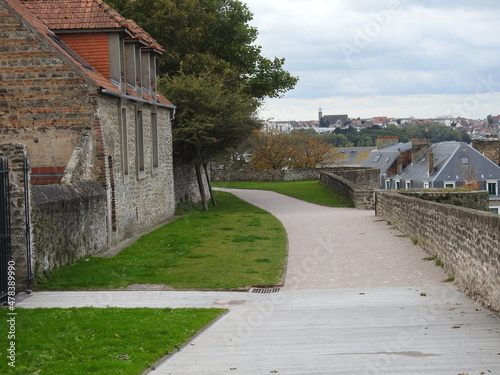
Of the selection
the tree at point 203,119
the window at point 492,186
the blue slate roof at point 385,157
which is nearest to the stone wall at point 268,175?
the window at point 492,186

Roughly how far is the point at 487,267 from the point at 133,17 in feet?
97.9

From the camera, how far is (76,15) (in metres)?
20.5

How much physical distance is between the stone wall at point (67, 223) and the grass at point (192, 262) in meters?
0.32

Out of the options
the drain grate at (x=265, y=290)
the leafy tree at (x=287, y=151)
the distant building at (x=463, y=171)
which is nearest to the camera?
the drain grate at (x=265, y=290)

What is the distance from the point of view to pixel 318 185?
48.0 metres

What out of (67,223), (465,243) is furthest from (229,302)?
(67,223)

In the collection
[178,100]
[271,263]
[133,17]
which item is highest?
[133,17]

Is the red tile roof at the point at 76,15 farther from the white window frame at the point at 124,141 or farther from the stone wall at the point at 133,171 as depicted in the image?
the white window frame at the point at 124,141

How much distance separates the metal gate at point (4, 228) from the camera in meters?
10.8

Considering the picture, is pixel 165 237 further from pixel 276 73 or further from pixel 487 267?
pixel 276 73

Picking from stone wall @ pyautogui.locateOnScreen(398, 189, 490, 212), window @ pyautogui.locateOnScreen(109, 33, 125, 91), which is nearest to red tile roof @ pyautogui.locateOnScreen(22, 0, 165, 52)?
window @ pyautogui.locateOnScreen(109, 33, 125, 91)

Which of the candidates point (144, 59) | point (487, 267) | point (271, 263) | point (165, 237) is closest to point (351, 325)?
point (487, 267)

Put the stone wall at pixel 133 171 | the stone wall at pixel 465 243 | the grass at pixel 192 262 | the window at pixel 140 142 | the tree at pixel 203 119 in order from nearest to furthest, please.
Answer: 1. the stone wall at pixel 465 243
2. the grass at pixel 192 262
3. the stone wall at pixel 133 171
4. the window at pixel 140 142
5. the tree at pixel 203 119

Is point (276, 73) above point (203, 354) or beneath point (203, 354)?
above
